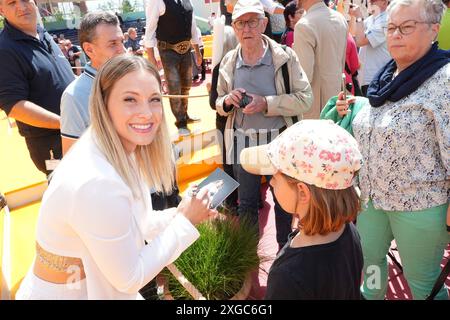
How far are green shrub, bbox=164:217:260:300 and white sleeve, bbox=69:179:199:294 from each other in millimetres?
1047

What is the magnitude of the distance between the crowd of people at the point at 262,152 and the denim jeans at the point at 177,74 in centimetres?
111

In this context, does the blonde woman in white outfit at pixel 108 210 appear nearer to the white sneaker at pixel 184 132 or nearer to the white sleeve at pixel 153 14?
the white sleeve at pixel 153 14

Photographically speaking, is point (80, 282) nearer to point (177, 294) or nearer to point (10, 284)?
point (177, 294)

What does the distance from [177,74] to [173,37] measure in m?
0.39

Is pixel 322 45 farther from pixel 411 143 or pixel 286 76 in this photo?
pixel 411 143

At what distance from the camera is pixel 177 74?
3.91m

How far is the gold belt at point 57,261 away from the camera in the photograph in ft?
4.19

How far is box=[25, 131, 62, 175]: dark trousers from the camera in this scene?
100 inches

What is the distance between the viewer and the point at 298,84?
247cm

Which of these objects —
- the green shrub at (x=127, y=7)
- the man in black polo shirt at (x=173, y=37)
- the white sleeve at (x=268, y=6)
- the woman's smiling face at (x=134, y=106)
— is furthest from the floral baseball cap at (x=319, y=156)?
the green shrub at (x=127, y=7)

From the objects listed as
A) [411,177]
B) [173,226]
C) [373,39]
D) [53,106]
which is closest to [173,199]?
[53,106]

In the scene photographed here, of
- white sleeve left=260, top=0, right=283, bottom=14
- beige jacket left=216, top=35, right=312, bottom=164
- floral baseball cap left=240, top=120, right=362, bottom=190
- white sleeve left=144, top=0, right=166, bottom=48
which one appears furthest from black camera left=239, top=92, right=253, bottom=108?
white sleeve left=260, top=0, right=283, bottom=14

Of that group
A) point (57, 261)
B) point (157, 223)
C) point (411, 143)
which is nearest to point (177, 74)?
point (157, 223)

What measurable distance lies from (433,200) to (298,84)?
1.15 meters
